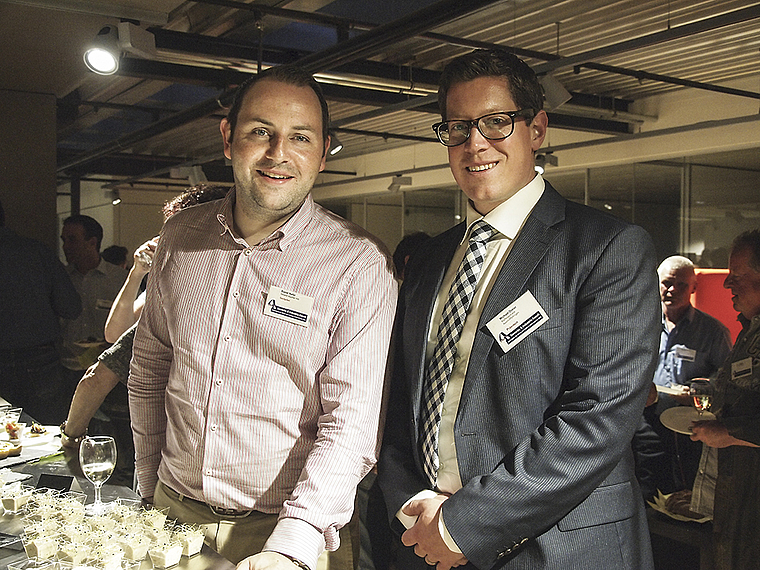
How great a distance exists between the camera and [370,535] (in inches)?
147

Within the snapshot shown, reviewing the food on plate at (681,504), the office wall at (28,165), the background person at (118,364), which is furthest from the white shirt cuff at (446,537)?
the office wall at (28,165)

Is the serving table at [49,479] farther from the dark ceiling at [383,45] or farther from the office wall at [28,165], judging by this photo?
the office wall at [28,165]

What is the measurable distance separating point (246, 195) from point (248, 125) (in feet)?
0.58

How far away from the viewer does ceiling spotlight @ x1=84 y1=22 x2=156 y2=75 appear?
15.6 ft

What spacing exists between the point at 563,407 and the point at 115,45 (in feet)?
14.1

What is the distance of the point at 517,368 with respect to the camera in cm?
165

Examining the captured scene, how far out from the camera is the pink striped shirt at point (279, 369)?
5.72 ft

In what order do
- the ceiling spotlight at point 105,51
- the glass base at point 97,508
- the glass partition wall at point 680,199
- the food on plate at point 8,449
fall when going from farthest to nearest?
the glass partition wall at point 680,199, the ceiling spotlight at point 105,51, the food on plate at point 8,449, the glass base at point 97,508

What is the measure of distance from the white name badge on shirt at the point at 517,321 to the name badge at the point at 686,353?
150 inches

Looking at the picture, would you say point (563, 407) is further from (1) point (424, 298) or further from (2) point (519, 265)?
(1) point (424, 298)

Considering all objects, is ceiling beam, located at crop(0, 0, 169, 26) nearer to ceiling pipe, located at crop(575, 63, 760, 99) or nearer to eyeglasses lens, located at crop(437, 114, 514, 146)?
eyeglasses lens, located at crop(437, 114, 514, 146)

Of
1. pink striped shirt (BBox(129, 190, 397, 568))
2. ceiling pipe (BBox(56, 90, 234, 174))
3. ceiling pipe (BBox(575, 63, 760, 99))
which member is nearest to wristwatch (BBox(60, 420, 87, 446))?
pink striped shirt (BBox(129, 190, 397, 568))

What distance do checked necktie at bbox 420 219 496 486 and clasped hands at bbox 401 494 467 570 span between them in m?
0.08

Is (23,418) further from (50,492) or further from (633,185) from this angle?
(633,185)
